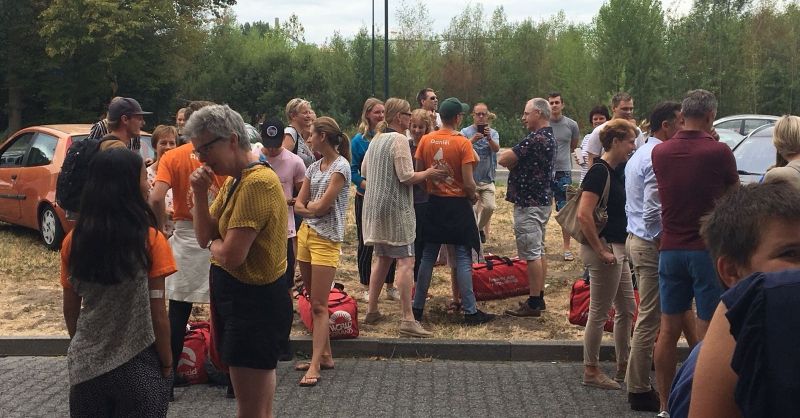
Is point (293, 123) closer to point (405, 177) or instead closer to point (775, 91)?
point (405, 177)

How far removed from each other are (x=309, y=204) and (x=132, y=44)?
31.6 metres

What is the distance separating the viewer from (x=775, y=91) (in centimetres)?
4581

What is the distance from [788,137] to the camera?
5.15 meters

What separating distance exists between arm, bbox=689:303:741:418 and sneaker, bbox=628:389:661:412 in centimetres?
403

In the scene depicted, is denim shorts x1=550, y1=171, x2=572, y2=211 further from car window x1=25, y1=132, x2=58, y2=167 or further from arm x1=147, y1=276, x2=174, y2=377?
arm x1=147, y1=276, x2=174, y2=377

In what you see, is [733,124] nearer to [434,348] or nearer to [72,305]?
[434,348]

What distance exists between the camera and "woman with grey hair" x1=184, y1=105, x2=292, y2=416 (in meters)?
3.89

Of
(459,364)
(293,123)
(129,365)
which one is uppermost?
(293,123)

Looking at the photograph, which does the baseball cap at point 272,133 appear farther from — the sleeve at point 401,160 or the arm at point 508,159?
the arm at point 508,159

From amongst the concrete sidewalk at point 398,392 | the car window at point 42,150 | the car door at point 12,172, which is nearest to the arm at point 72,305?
the concrete sidewalk at point 398,392

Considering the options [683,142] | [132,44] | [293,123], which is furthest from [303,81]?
[683,142]

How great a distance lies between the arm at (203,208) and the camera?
3.86 meters

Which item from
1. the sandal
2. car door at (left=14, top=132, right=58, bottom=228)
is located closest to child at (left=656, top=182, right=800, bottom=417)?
the sandal

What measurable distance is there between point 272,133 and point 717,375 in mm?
5211
